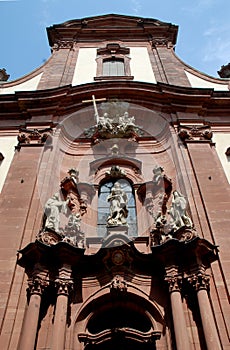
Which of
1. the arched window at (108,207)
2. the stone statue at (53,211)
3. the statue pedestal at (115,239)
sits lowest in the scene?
the statue pedestal at (115,239)

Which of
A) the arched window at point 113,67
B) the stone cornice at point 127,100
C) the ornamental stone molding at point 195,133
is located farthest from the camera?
the arched window at point 113,67

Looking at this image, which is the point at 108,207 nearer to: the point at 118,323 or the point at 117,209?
the point at 117,209

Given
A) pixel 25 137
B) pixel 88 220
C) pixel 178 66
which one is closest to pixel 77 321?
pixel 88 220

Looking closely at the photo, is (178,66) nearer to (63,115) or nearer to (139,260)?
(63,115)

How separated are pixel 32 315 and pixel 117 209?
3.39 meters

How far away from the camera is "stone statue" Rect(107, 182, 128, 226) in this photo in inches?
362

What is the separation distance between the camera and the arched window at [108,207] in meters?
9.95

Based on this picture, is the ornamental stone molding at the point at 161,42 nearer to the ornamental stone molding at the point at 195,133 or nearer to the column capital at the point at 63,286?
the ornamental stone molding at the point at 195,133

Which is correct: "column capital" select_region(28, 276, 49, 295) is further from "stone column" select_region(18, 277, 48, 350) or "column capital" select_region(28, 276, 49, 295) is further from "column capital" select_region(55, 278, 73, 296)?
"column capital" select_region(55, 278, 73, 296)

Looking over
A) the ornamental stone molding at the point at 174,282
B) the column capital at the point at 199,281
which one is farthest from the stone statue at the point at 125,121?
the column capital at the point at 199,281

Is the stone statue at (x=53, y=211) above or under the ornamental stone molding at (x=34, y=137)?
under

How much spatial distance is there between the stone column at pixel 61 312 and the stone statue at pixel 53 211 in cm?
134

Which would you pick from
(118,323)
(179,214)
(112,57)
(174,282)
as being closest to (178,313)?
(174,282)

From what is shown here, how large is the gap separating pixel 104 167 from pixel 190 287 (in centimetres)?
567
